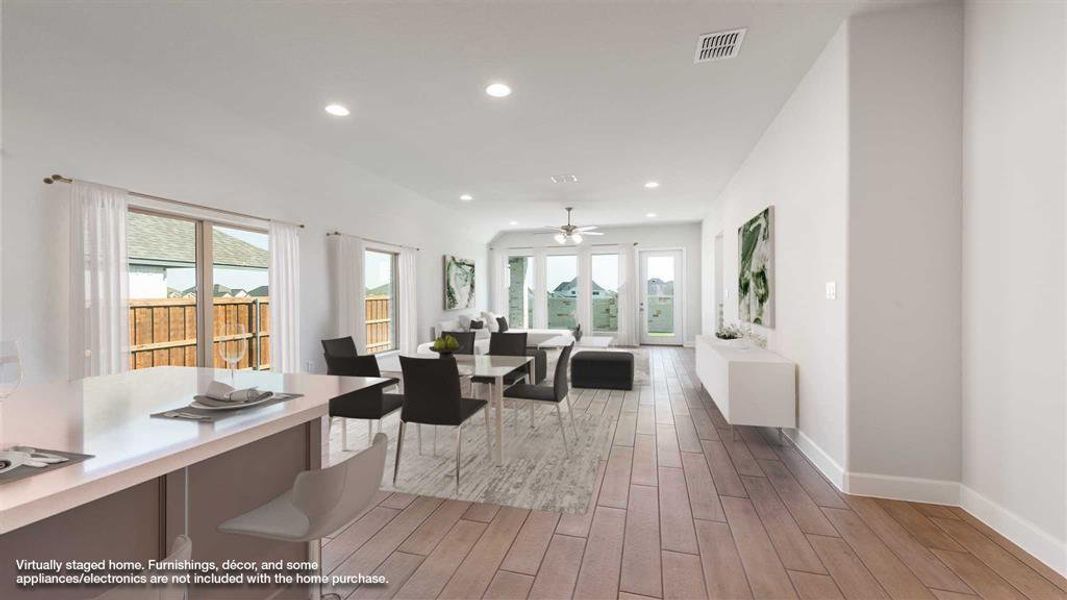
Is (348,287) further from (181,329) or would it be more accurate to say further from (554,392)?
(554,392)

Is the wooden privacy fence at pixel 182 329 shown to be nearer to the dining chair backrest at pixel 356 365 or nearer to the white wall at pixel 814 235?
the dining chair backrest at pixel 356 365

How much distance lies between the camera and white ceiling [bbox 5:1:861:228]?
2.38 metres

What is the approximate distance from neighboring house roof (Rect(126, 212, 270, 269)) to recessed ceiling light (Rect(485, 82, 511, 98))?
2.75 metres

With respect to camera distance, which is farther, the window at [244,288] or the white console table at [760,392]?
the window at [244,288]

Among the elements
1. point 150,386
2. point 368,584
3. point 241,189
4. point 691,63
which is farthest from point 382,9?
point 368,584

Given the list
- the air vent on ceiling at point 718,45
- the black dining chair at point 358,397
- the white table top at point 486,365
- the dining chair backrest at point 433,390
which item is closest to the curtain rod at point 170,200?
the black dining chair at point 358,397

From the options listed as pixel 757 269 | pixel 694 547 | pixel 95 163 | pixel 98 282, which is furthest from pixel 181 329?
pixel 757 269

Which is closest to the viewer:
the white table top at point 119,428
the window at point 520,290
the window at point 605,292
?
the white table top at point 119,428

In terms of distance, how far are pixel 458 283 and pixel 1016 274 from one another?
723 cm

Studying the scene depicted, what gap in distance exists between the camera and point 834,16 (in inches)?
96.5

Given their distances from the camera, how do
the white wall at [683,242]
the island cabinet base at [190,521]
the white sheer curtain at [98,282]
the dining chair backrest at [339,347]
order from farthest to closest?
the white wall at [683,242] → the dining chair backrest at [339,347] → the white sheer curtain at [98,282] → the island cabinet base at [190,521]

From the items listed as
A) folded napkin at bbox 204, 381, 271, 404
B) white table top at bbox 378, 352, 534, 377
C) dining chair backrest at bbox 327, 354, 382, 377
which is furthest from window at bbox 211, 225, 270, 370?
folded napkin at bbox 204, 381, 271, 404

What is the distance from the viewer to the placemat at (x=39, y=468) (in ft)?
2.72

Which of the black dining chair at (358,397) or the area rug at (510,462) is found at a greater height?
the black dining chair at (358,397)
